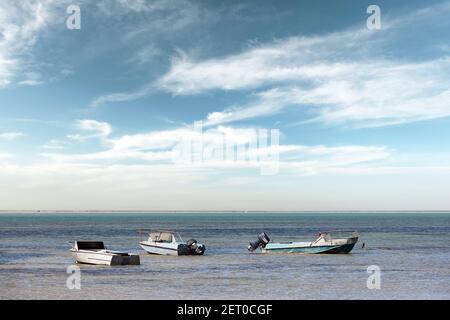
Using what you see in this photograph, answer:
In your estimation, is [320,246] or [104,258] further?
[320,246]

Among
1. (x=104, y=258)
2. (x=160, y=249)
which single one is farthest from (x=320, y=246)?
(x=104, y=258)

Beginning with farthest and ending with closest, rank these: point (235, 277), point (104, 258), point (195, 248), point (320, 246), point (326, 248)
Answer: point (320, 246) → point (326, 248) → point (195, 248) → point (104, 258) → point (235, 277)

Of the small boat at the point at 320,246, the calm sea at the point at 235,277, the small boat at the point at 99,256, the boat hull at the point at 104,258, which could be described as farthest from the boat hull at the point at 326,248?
the boat hull at the point at 104,258

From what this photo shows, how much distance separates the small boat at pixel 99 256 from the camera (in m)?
47.7

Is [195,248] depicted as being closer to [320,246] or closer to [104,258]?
[104,258]

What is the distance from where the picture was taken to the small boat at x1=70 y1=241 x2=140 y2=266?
4772cm

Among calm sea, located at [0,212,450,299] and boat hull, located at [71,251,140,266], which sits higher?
boat hull, located at [71,251,140,266]

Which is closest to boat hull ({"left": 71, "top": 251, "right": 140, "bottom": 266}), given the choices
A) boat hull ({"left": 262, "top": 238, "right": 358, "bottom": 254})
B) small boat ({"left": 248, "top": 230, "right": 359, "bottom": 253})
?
small boat ({"left": 248, "top": 230, "right": 359, "bottom": 253})

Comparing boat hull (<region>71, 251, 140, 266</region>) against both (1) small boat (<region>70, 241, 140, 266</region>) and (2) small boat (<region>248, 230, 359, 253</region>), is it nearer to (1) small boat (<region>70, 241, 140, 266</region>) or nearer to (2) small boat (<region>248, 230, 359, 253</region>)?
(1) small boat (<region>70, 241, 140, 266</region>)

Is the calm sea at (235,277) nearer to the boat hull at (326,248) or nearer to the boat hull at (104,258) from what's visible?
the boat hull at (104,258)

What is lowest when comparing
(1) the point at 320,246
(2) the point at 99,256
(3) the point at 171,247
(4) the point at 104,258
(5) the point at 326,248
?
(5) the point at 326,248

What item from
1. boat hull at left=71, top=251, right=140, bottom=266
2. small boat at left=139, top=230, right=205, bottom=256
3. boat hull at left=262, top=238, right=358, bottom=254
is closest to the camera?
boat hull at left=71, top=251, right=140, bottom=266

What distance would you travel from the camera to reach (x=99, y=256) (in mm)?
48594
